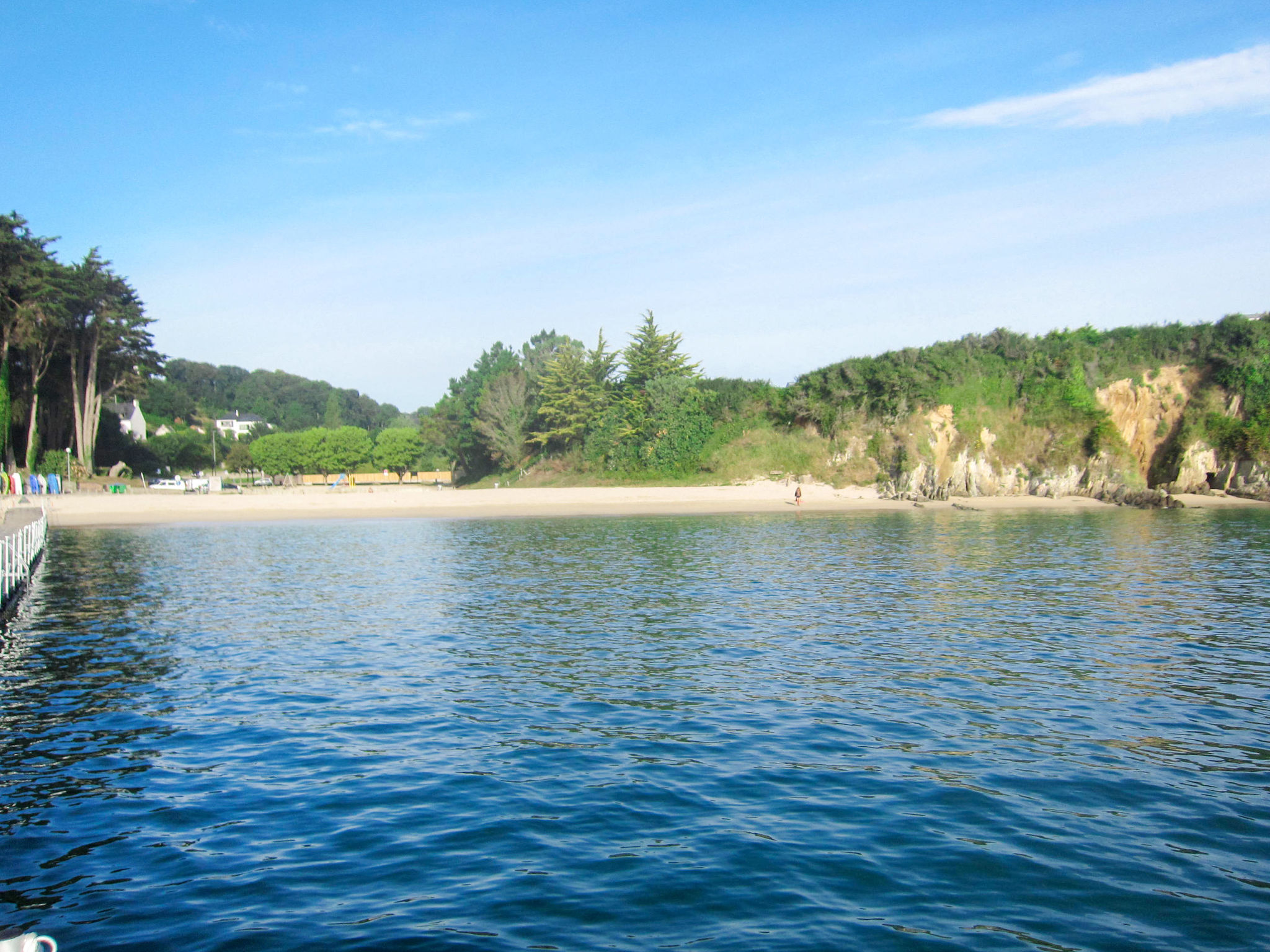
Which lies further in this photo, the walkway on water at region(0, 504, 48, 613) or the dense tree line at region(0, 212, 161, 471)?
the dense tree line at region(0, 212, 161, 471)

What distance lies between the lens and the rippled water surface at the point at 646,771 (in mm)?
6102

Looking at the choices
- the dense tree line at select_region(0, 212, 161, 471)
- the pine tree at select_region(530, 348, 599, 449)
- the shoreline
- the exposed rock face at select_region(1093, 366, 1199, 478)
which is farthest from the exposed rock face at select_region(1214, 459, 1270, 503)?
the dense tree line at select_region(0, 212, 161, 471)

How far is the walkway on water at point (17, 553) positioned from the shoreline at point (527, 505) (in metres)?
14.8

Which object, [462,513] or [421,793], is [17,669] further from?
[462,513]

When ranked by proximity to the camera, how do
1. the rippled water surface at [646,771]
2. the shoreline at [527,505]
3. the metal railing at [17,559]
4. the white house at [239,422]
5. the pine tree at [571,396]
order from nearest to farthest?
1. the rippled water surface at [646,771]
2. the metal railing at [17,559]
3. the shoreline at [527,505]
4. the pine tree at [571,396]
5. the white house at [239,422]

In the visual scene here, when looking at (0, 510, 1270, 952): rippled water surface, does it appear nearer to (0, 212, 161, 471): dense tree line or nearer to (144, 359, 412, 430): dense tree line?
(0, 212, 161, 471): dense tree line

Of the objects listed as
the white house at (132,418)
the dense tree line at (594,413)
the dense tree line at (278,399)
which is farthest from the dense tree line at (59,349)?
the dense tree line at (278,399)

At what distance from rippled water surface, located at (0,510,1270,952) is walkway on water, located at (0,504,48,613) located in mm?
1206

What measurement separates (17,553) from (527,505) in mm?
31948

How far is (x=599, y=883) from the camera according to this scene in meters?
6.53

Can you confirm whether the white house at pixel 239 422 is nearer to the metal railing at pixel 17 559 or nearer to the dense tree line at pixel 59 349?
the dense tree line at pixel 59 349

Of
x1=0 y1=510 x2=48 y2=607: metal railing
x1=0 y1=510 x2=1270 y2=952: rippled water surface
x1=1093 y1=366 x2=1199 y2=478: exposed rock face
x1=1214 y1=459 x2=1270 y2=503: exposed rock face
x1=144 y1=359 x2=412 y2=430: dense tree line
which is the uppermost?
x1=144 y1=359 x2=412 y2=430: dense tree line

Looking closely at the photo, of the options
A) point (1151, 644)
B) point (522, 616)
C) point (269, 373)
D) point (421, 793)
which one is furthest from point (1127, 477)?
point (269, 373)

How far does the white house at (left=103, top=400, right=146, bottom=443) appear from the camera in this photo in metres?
99.8
